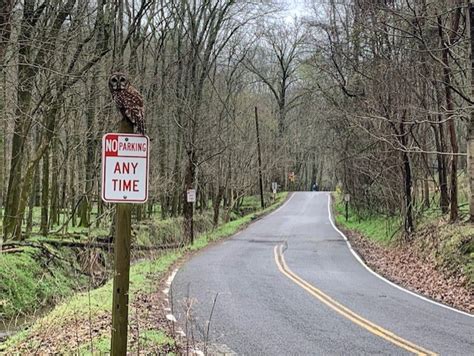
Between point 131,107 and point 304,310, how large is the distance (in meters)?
7.05

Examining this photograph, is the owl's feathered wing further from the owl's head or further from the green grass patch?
the green grass patch

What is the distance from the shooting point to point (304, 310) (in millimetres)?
10430

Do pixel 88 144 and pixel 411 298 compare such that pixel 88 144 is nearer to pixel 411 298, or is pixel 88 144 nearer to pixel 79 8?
pixel 79 8

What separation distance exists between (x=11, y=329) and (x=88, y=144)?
11.5 metres

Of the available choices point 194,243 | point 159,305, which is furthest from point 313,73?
point 159,305

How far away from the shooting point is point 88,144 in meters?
21.5

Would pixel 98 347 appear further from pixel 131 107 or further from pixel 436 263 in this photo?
pixel 436 263

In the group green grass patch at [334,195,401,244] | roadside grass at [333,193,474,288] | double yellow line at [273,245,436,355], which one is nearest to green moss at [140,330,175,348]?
double yellow line at [273,245,436,355]

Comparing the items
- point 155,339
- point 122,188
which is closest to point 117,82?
point 122,188

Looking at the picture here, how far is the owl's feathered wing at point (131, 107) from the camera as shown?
4445mm

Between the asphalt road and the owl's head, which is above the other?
the owl's head

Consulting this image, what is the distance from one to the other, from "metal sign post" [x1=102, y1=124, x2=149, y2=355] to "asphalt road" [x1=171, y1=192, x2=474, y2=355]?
1343 millimetres

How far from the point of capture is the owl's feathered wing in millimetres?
4445

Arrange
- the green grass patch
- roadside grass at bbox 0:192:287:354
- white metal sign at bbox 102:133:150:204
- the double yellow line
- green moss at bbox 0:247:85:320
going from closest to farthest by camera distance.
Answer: white metal sign at bbox 102:133:150:204, roadside grass at bbox 0:192:287:354, the double yellow line, green moss at bbox 0:247:85:320, the green grass patch
